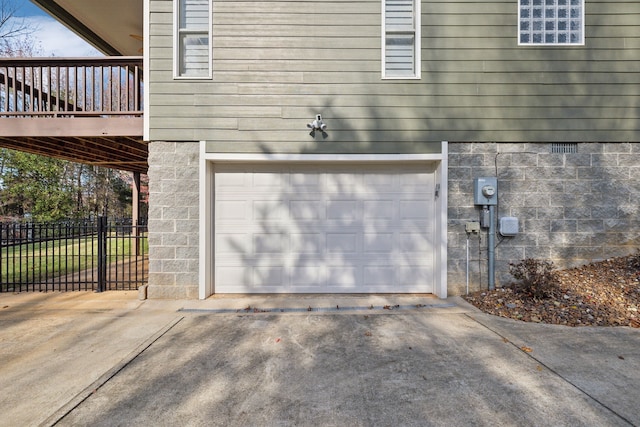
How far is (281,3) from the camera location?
464cm

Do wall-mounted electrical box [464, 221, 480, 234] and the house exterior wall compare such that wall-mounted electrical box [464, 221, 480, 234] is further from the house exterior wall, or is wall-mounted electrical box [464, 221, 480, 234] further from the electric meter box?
the house exterior wall

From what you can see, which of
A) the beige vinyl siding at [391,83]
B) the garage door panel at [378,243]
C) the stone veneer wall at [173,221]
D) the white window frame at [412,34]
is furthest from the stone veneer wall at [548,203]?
the stone veneer wall at [173,221]

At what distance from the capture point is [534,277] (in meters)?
4.14

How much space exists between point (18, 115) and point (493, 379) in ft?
23.9

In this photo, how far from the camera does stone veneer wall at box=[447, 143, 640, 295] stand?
15.2 feet

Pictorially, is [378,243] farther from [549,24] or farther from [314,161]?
[549,24]

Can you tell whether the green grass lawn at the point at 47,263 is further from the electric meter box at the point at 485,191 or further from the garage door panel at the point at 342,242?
the electric meter box at the point at 485,191

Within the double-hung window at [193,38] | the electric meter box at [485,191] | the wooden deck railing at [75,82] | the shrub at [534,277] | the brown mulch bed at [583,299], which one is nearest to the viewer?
the brown mulch bed at [583,299]

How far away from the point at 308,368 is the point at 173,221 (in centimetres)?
308

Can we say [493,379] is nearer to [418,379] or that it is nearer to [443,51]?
[418,379]

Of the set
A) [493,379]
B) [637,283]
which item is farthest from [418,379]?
[637,283]

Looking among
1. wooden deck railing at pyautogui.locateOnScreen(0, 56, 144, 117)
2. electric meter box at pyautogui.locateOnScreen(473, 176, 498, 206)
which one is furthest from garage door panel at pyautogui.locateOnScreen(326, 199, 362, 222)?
wooden deck railing at pyautogui.locateOnScreen(0, 56, 144, 117)

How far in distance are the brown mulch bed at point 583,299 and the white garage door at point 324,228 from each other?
3.44ft

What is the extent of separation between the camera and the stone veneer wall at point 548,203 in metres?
4.64
